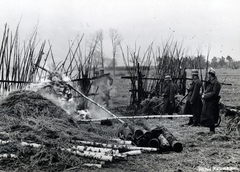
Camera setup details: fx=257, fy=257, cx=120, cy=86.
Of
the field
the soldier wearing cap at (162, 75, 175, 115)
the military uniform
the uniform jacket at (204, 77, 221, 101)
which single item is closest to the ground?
the field

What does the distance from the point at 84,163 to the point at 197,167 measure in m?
1.82

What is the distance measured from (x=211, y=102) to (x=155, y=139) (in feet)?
8.00

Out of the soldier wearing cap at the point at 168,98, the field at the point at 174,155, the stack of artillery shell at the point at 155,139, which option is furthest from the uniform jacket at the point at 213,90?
the soldier wearing cap at the point at 168,98

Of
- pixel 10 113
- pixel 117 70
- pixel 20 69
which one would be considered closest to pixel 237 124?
pixel 10 113

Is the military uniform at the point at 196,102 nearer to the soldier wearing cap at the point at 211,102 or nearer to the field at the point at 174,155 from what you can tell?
the soldier wearing cap at the point at 211,102

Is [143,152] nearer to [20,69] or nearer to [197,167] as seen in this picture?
[197,167]

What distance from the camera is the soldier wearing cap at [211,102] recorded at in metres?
6.70

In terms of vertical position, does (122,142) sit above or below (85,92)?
below

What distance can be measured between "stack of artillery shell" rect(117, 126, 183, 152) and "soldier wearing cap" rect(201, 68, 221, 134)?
164 centimetres

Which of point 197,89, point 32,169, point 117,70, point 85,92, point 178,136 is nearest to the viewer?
point 32,169

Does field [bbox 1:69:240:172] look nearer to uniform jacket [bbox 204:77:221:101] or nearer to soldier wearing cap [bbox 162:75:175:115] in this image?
uniform jacket [bbox 204:77:221:101]

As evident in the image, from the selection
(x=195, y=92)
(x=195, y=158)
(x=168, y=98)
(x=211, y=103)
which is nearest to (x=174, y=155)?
(x=195, y=158)

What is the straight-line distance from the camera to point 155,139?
5.20m

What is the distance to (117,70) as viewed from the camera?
48.1 meters
